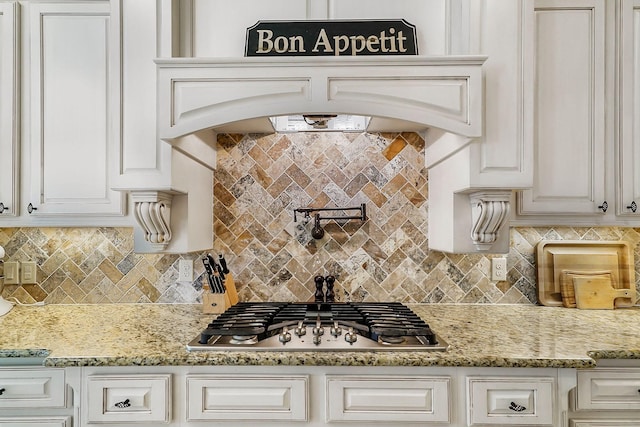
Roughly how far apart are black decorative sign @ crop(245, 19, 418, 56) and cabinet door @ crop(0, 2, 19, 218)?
1094 mm

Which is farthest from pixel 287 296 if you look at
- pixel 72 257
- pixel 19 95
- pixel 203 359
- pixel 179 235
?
pixel 19 95

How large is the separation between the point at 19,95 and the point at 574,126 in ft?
8.23

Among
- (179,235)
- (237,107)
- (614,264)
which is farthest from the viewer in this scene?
(614,264)

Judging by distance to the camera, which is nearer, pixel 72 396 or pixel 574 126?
pixel 72 396

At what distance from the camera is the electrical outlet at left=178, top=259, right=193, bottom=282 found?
214 centimetres

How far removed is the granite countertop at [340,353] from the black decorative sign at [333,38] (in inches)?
46.1

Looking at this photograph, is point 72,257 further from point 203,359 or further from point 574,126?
point 574,126

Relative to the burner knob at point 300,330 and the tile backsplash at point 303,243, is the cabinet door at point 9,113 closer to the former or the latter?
the tile backsplash at point 303,243

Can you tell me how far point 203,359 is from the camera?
1.35 meters

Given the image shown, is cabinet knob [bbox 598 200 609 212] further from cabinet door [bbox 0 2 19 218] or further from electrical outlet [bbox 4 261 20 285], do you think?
electrical outlet [bbox 4 261 20 285]

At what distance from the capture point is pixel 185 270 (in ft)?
7.02

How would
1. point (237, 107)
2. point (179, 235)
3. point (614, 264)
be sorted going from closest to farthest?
point (237, 107) < point (179, 235) < point (614, 264)

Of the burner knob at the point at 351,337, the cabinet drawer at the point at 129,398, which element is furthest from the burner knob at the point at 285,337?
the cabinet drawer at the point at 129,398

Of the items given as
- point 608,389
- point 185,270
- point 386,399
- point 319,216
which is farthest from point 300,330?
point 608,389
